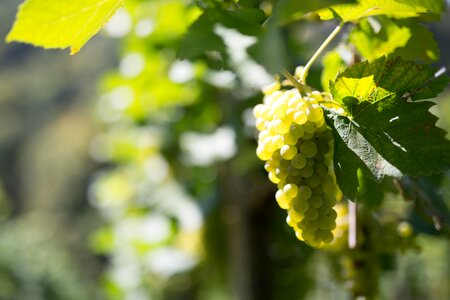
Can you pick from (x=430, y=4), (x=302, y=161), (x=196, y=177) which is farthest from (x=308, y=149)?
(x=196, y=177)

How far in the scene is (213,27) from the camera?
0.48m

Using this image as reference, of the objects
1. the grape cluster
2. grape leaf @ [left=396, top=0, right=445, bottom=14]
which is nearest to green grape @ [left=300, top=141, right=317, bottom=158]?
the grape cluster

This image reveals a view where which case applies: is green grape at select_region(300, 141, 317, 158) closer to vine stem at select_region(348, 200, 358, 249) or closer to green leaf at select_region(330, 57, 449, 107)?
green leaf at select_region(330, 57, 449, 107)

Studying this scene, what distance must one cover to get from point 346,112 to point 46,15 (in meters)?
0.19

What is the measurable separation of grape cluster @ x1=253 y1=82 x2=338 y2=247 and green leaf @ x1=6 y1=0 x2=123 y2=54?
0.12 m

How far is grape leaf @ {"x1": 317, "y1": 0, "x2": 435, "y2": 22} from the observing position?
0.35 metres

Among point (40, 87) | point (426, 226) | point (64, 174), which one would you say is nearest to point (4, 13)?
point (40, 87)

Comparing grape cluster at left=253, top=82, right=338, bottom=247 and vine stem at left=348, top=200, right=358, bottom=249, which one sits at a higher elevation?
grape cluster at left=253, top=82, right=338, bottom=247

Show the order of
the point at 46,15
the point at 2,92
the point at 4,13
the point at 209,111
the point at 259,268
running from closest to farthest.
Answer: the point at 46,15 < the point at 259,268 < the point at 209,111 < the point at 4,13 < the point at 2,92

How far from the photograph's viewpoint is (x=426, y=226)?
25.1 inches

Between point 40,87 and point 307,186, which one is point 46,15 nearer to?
point 307,186

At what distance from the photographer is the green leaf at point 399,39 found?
0.43 metres

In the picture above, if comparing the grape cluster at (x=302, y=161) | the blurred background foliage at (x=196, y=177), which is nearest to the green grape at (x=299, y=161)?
the grape cluster at (x=302, y=161)

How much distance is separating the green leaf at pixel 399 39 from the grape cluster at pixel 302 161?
0.09 m
